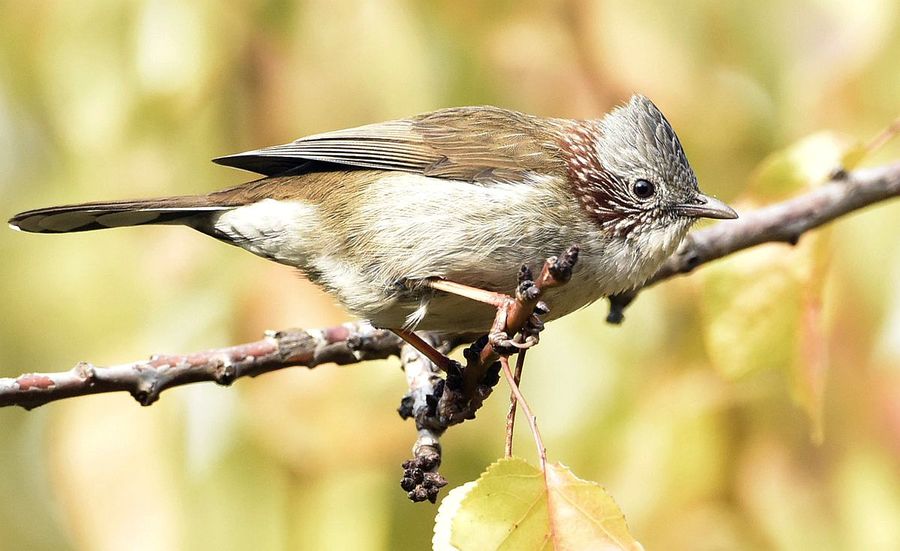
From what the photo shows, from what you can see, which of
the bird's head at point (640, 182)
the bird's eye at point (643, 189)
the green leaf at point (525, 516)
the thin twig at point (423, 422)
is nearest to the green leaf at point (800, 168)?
the bird's head at point (640, 182)

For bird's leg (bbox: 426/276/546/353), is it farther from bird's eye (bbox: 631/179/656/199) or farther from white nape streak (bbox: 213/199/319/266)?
white nape streak (bbox: 213/199/319/266)

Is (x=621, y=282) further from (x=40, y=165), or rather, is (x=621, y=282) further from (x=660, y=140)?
(x=40, y=165)

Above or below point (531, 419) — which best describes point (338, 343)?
above

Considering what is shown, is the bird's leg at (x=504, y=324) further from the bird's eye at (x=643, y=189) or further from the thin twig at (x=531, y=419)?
the bird's eye at (x=643, y=189)

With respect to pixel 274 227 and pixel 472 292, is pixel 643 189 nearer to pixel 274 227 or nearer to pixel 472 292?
pixel 472 292

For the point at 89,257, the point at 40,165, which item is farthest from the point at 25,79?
the point at 89,257

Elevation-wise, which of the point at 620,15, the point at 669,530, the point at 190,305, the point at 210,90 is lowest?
the point at 669,530

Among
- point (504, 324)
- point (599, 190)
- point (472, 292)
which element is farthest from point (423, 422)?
point (599, 190)

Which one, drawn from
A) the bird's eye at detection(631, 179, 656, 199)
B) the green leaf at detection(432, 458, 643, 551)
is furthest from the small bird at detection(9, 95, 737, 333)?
the green leaf at detection(432, 458, 643, 551)
